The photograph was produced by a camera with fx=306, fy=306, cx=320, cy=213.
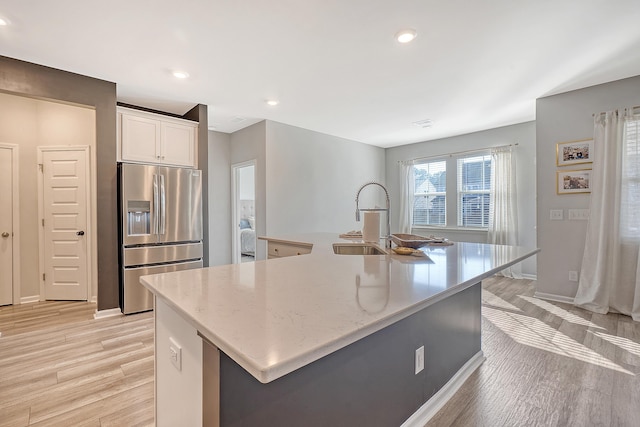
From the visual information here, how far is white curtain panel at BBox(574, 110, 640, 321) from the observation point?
311 centimetres

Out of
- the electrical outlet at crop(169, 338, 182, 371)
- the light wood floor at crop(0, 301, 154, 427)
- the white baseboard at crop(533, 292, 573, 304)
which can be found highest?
the electrical outlet at crop(169, 338, 182, 371)

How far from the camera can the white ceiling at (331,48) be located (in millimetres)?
2064

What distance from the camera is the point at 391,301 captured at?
929 mm

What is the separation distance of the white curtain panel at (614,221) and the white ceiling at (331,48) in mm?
584

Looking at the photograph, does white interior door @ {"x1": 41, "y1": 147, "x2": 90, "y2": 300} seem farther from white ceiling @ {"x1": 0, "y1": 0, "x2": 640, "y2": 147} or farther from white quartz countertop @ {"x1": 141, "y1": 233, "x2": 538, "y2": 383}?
white quartz countertop @ {"x1": 141, "y1": 233, "x2": 538, "y2": 383}

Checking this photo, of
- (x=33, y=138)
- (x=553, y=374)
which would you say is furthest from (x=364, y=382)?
(x=33, y=138)

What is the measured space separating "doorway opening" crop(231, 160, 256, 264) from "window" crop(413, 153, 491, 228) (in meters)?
3.29

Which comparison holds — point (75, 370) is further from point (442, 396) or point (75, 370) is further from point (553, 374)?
point (553, 374)

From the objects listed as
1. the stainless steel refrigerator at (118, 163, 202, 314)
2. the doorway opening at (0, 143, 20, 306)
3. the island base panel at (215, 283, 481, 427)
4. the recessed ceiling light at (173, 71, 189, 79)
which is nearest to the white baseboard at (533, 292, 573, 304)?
the island base panel at (215, 283, 481, 427)

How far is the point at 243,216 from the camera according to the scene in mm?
7586

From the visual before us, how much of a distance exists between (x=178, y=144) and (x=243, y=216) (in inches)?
152

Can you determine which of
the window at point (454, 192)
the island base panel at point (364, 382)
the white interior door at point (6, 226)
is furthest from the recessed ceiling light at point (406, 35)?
the white interior door at point (6, 226)

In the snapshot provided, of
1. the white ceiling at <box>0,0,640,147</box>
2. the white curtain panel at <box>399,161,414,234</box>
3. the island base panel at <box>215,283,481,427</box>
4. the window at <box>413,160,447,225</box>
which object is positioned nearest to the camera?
the island base panel at <box>215,283,481,427</box>

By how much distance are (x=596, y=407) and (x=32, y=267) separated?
18.4ft
